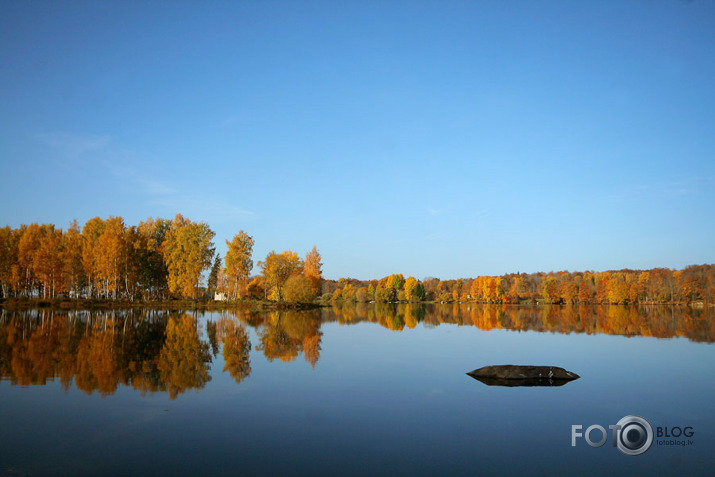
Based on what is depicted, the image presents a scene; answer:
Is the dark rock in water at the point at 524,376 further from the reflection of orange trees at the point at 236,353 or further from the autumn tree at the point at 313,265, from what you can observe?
the autumn tree at the point at 313,265

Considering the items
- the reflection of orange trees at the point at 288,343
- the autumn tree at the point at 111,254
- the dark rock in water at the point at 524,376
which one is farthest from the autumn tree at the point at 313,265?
the dark rock in water at the point at 524,376

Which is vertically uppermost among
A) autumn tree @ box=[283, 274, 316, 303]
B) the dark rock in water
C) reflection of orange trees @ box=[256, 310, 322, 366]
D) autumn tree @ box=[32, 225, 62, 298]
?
autumn tree @ box=[32, 225, 62, 298]

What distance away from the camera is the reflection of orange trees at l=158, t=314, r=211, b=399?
1417cm

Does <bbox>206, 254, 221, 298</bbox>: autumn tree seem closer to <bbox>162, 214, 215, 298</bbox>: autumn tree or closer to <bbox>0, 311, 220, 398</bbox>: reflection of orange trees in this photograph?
<bbox>162, 214, 215, 298</bbox>: autumn tree

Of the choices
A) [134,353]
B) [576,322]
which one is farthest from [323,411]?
[576,322]

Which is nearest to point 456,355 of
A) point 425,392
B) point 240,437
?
point 425,392

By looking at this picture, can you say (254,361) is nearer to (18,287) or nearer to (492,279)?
(18,287)

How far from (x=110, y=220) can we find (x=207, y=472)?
200 feet

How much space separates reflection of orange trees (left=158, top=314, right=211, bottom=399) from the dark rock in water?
32.1ft

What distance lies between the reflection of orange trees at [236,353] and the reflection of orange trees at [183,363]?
85 centimetres

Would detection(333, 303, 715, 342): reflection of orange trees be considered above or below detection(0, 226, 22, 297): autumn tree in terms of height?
below

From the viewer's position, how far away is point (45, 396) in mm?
12125

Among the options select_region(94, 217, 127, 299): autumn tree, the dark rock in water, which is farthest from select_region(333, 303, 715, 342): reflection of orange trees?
select_region(94, 217, 127, 299): autumn tree

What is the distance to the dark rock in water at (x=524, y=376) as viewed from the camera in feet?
51.3
